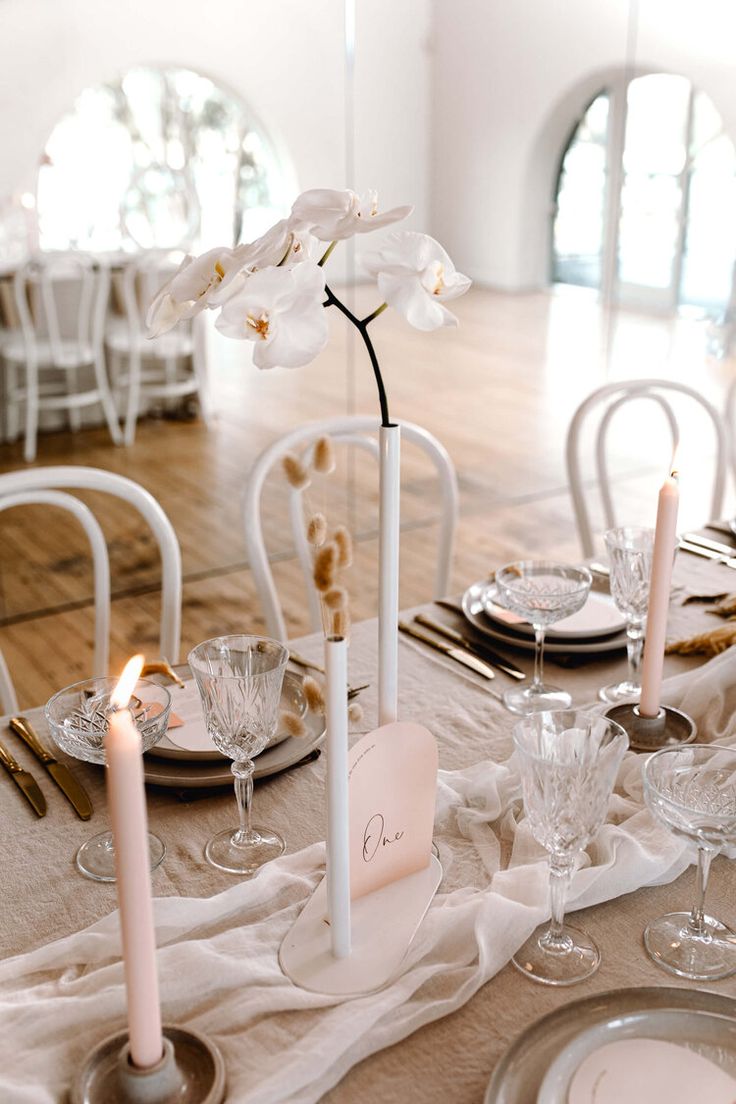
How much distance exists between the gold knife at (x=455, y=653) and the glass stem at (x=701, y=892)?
53 cm

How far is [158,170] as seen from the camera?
3168 mm

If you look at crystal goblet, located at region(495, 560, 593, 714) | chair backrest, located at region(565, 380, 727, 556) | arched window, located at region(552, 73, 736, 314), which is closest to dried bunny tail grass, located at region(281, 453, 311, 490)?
crystal goblet, located at region(495, 560, 593, 714)

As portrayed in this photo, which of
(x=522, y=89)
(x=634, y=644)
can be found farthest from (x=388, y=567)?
(x=522, y=89)

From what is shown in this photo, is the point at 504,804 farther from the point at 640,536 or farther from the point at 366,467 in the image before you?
the point at 366,467

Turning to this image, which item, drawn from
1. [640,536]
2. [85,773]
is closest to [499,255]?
[640,536]

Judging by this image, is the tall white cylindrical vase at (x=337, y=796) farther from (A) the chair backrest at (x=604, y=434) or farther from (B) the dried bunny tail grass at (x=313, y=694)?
(A) the chair backrest at (x=604, y=434)

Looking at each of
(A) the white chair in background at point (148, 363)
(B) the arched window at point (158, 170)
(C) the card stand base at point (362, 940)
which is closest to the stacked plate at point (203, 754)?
(C) the card stand base at point (362, 940)

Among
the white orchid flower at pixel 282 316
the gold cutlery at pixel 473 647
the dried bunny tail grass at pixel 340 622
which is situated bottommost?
the gold cutlery at pixel 473 647

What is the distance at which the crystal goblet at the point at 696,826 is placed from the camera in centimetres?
91

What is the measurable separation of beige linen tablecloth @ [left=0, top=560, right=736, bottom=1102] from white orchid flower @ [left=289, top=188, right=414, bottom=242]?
21.4 inches

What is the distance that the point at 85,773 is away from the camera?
1.24m

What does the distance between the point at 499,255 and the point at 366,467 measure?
0.84 meters

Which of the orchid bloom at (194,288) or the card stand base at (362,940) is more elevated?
the orchid bloom at (194,288)

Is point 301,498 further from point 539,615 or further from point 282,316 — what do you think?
point 282,316
